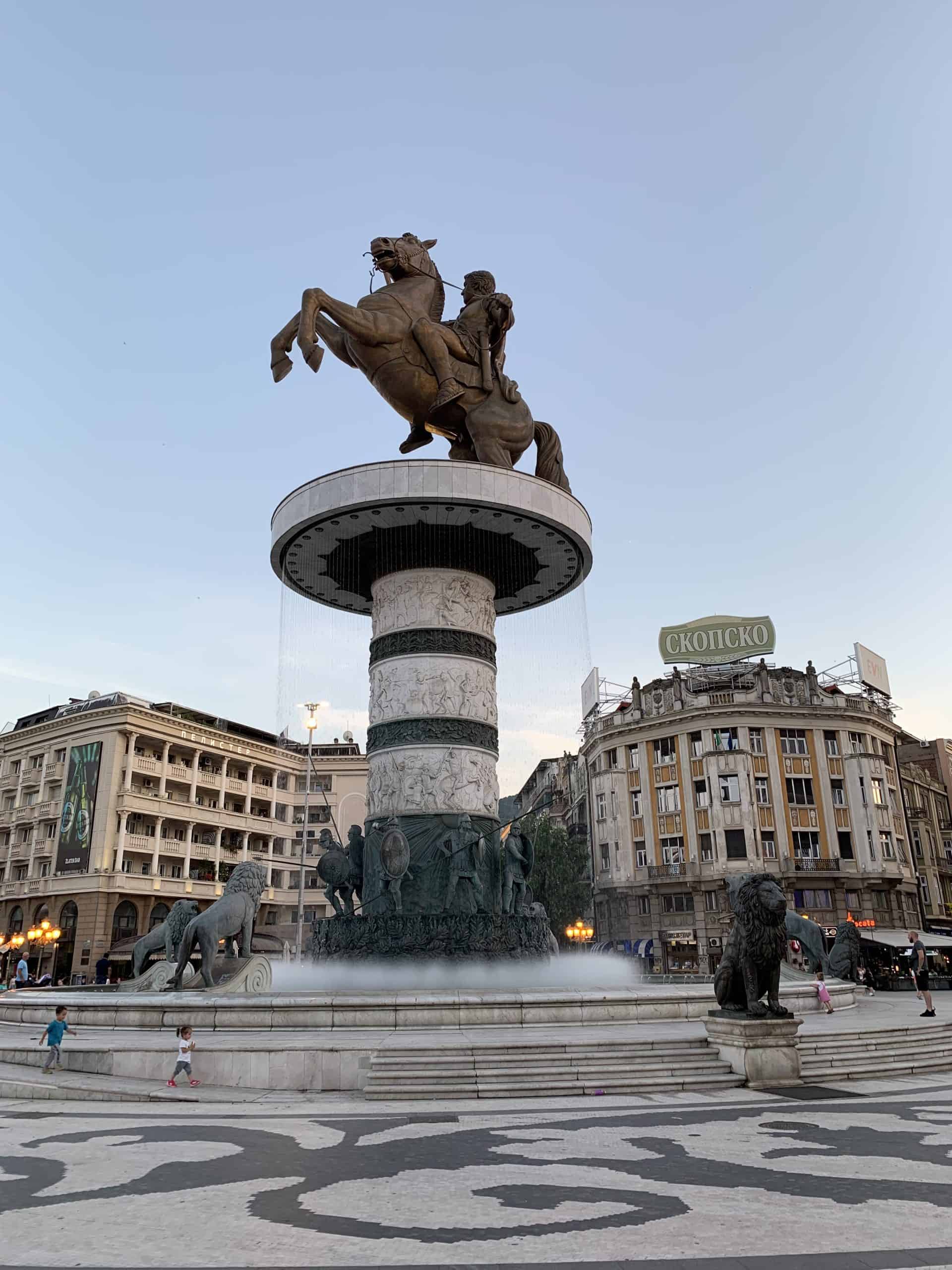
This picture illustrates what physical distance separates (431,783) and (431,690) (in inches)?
76.7

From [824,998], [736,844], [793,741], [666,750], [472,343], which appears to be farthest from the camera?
[666,750]

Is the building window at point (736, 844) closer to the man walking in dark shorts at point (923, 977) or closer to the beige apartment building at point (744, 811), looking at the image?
the beige apartment building at point (744, 811)

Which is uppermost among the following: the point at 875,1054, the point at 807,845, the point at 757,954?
the point at 807,845

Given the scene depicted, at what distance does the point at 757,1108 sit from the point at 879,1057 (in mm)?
3788

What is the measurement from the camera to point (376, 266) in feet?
74.3

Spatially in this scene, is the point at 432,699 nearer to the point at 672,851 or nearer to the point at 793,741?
the point at 672,851

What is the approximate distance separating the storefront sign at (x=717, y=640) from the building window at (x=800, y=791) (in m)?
8.48

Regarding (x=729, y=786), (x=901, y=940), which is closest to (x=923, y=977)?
(x=901, y=940)

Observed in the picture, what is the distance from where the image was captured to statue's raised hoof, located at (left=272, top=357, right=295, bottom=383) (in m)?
20.8

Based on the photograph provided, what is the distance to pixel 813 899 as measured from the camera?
52.3m

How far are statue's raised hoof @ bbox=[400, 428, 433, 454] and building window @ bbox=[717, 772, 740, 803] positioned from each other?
3658 cm

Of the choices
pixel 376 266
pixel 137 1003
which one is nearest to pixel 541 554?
pixel 376 266

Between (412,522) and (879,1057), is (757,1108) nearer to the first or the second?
(879,1057)

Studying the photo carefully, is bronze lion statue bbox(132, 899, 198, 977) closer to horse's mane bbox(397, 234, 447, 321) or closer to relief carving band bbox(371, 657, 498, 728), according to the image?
relief carving band bbox(371, 657, 498, 728)
